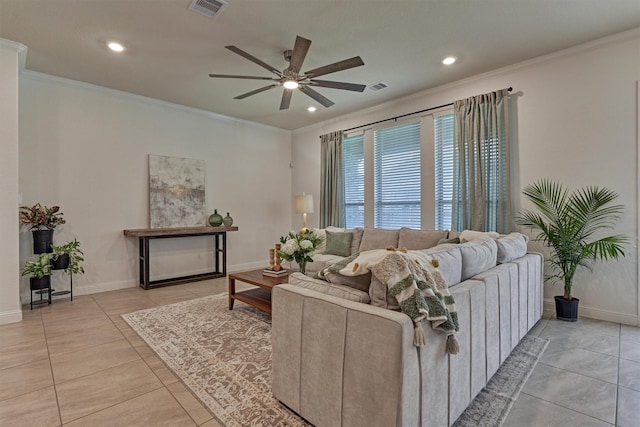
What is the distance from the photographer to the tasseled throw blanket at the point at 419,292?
1.34 meters

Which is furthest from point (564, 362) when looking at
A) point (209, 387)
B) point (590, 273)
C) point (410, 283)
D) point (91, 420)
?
point (91, 420)

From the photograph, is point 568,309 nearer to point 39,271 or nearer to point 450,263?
point 450,263

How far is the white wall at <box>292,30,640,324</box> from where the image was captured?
3.09 metres

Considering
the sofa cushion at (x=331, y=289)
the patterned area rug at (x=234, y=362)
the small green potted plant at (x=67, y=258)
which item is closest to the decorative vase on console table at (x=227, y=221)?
the patterned area rug at (x=234, y=362)

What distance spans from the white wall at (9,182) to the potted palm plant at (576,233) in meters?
5.60

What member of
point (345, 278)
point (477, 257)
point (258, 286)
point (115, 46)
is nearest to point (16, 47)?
point (115, 46)

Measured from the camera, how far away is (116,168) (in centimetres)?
457

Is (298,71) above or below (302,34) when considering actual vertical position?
below

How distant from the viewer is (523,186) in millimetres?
3703

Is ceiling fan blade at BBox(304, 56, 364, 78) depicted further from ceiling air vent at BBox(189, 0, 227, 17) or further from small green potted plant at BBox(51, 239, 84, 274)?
small green potted plant at BBox(51, 239, 84, 274)

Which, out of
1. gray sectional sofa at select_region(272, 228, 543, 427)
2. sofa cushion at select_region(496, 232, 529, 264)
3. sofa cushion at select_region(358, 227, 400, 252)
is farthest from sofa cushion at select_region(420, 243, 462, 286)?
sofa cushion at select_region(358, 227, 400, 252)

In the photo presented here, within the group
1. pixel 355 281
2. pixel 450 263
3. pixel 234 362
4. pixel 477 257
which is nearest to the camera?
pixel 355 281

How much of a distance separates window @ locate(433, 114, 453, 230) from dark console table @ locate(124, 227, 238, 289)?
335 cm

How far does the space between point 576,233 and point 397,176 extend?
7.84ft
